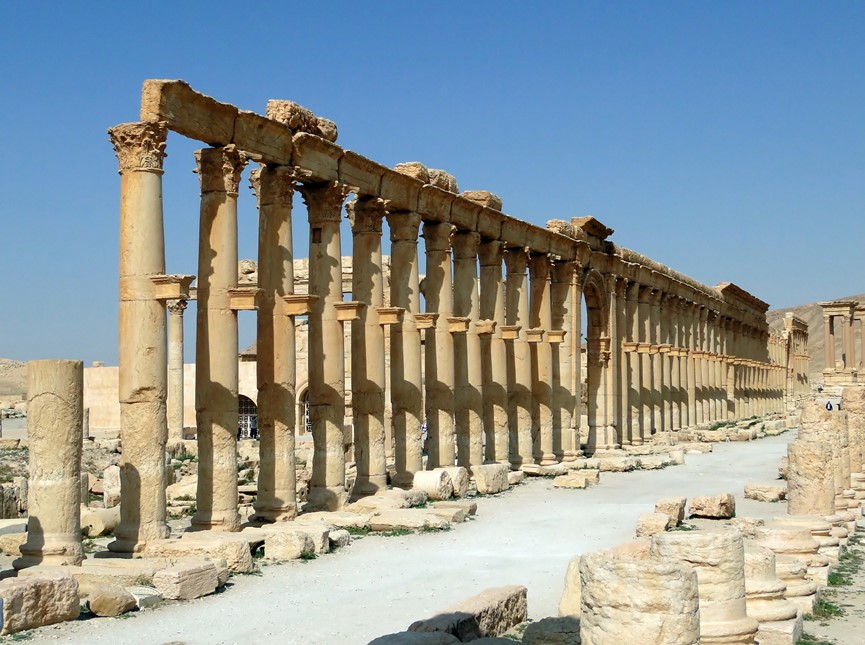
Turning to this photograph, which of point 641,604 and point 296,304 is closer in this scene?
point 641,604

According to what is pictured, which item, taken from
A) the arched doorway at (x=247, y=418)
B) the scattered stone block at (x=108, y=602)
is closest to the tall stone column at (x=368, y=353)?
the scattered stone block at (x=108, y=602)

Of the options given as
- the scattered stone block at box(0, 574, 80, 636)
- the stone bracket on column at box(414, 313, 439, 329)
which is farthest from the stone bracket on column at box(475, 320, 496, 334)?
the scattered stone block at box(0, 574, 80, 636)

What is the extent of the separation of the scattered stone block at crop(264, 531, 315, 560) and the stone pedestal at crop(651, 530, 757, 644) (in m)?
6.89

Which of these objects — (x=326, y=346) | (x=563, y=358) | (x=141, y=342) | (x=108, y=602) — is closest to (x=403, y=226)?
(x=326, y=346)

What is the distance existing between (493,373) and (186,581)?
→ 17338mm

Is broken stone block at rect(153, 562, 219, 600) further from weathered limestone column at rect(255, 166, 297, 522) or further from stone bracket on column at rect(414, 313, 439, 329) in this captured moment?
stone bracket on column at rect(414, 313, 439, 329)

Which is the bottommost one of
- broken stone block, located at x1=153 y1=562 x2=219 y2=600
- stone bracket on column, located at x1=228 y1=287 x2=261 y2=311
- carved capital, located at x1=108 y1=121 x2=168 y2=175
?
broken stone block, located at x1=153 y1=562 x2=219 y2=600

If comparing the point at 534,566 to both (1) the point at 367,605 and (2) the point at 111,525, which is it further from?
(2) the point at 111,525

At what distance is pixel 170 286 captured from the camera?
1631cm

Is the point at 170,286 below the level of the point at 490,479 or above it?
above

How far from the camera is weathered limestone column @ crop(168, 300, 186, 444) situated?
39.5 m

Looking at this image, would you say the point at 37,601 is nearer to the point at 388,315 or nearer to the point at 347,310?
the point at 347,310

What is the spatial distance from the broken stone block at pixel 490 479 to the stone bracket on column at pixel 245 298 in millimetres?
9358

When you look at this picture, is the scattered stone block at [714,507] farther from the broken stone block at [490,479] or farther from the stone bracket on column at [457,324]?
the stone bracket on column at [457,324]
